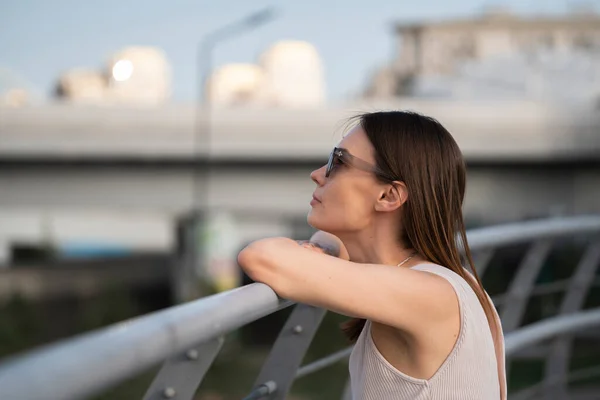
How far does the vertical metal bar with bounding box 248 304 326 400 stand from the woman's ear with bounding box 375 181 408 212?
0.34 metres

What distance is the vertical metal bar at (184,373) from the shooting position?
1.83m

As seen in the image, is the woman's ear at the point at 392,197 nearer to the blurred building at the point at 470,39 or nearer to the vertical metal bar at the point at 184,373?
the vertical metal bar at the point at 184,373

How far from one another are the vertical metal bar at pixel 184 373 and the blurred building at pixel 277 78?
4134cm

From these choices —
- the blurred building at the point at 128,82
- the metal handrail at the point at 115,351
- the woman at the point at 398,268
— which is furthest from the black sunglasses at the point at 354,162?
the blurred building at the point at 128,82

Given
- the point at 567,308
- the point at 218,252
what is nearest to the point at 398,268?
the point at 567,308

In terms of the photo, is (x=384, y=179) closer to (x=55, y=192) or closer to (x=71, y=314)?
(x=55, y=192)

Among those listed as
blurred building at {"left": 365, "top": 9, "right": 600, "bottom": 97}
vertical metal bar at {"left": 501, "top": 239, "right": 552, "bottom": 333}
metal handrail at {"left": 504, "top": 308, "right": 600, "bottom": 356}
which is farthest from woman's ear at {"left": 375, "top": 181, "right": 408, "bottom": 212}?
blurred building at {"left": 365, "top": 9, "right": 600, "bottom": 97}

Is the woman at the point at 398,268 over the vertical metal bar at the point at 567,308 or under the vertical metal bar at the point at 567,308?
over

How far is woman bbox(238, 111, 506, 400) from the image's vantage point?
2086 millimetres

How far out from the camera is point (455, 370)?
2.16m

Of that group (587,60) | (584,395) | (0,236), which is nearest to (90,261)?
(0,236)

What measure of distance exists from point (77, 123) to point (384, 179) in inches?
999

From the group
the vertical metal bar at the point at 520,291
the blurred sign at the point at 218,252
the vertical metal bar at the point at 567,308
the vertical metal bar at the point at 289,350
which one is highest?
the vertical metal bar at the point at 289,350

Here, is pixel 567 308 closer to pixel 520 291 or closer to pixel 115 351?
pixel 520 291
